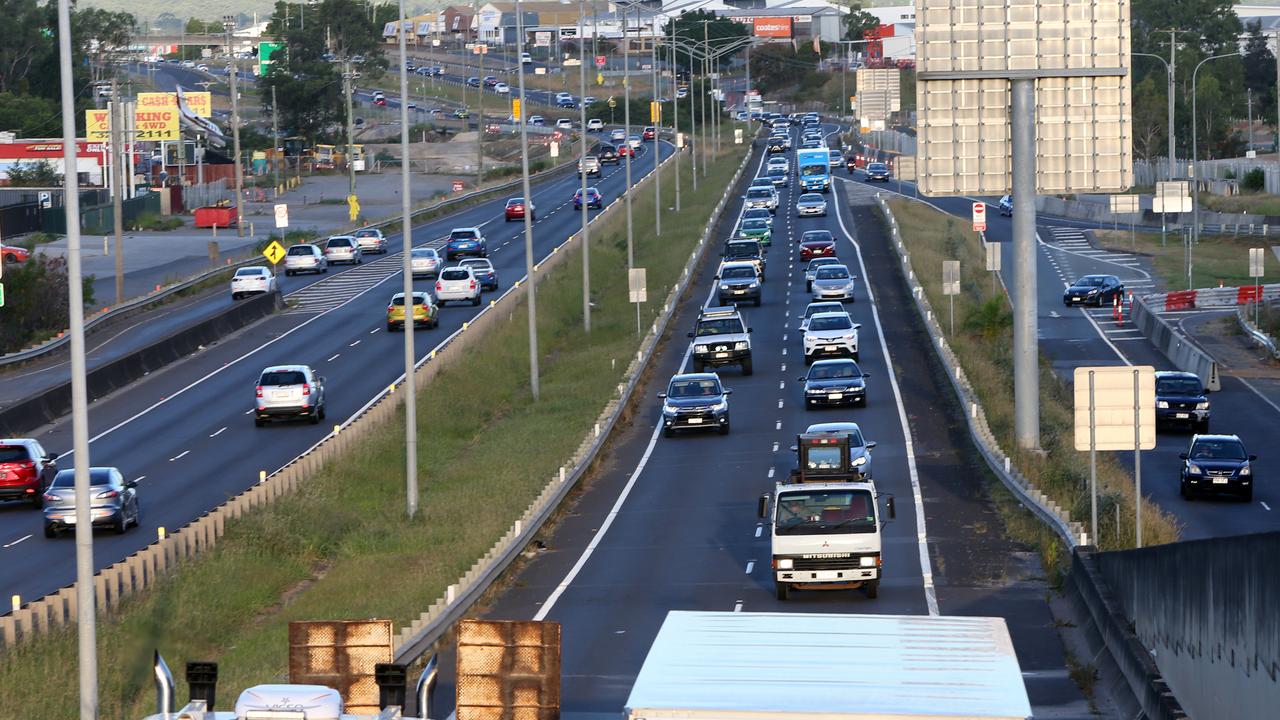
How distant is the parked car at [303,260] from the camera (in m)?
83.8

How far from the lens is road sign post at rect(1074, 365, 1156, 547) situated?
28.9m

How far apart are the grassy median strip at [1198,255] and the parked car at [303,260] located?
129ft

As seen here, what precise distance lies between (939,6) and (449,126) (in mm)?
152438

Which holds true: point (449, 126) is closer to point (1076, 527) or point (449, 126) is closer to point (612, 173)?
point (612, 173)

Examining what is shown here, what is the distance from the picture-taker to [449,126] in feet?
629

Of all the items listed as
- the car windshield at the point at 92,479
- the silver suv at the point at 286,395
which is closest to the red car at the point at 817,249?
the silver suv at the point at 286,395

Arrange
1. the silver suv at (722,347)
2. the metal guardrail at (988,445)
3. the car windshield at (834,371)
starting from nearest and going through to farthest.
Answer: the metal guardrail at (988,445) < the car windshield at (834,371) < the silver suv at (722,347)

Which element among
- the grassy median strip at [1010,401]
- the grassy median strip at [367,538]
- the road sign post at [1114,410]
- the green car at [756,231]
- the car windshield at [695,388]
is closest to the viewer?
the grassy median strip at [367,538]

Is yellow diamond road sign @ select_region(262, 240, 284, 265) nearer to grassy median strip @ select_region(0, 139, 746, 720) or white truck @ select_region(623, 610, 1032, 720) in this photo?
grassy median strip @ select_region(0, 139, 746, 720)

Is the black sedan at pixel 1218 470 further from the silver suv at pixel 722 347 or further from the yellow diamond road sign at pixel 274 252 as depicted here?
the yellow diamond road sign at pixel 274 252

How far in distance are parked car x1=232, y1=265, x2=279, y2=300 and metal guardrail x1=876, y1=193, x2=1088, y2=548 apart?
25823 mm

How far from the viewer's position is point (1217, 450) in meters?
43.1

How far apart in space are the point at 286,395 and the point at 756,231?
143 ft

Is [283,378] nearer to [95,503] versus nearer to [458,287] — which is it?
[95,503]
